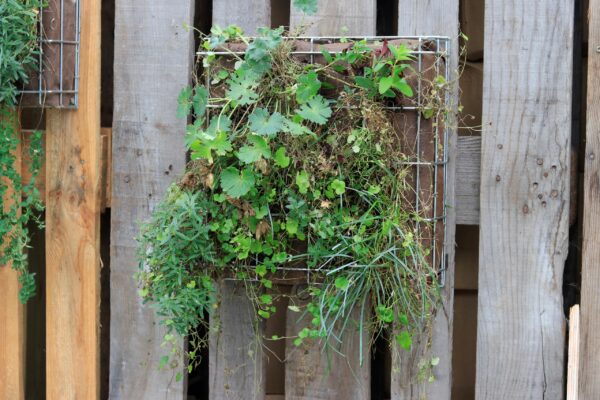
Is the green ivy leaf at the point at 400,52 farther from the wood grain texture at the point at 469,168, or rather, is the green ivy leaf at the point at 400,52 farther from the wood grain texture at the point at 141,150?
the wood grain texture at the point at 141,150

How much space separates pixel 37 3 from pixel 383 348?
5.20 ft

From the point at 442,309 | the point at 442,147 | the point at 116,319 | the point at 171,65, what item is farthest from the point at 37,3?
the point at 442,309

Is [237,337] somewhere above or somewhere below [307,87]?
below

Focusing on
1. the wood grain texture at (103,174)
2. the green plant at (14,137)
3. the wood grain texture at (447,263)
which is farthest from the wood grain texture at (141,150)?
the wood grain texture at (447,263)

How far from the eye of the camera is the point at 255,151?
1911 millimetres

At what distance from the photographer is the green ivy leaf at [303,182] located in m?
1.94

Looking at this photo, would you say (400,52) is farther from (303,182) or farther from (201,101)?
(201,101)

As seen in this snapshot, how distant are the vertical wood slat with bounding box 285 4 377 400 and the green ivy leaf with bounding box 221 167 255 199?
1.76 ft

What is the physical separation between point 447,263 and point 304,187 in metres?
0.55

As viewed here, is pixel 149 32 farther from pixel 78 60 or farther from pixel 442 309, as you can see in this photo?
pixel 442 309

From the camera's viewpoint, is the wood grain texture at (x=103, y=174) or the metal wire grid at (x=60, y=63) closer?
the metal wire grid at (x=60, y=63)

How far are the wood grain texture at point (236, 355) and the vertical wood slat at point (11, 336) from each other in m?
0.59

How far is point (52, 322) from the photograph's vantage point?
2.43m

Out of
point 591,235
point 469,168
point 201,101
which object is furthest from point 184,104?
point 591,235
